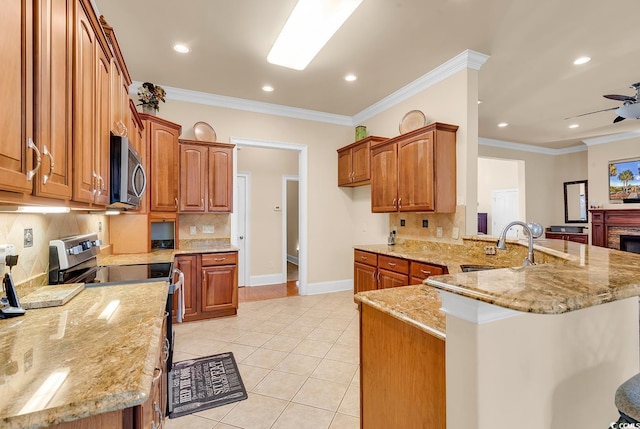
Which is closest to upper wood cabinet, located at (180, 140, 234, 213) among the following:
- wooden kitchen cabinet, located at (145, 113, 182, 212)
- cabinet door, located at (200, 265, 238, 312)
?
wooden kitchen cabinet, located at (145, 113, 182, 212)

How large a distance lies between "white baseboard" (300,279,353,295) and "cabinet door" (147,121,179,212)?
239 centimetres

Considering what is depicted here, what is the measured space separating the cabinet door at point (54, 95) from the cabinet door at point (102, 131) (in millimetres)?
355

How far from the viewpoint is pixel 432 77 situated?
11.9ft

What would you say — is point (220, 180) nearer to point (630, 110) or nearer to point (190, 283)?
point (190, 283)

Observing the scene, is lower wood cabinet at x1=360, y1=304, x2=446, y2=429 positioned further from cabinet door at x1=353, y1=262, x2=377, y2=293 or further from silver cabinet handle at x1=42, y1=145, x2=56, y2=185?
cabinet door at x1=353, y1=262, x2=377, y2=293

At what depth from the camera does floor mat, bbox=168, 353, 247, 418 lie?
2117 millimetres

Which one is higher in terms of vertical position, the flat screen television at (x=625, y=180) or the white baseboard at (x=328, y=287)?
the flat screen television at (x=625, y=180)

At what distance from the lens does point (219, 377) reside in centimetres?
246

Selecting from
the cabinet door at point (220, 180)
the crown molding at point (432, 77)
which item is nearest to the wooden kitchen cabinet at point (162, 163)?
the cabinet door at point (220, 180)

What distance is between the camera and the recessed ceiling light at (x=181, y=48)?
305 cm

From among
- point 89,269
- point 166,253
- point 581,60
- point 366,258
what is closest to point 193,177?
point 166,253

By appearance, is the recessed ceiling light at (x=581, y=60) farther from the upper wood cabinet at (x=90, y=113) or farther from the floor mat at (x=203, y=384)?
the floor mat at (x=203, y=384)

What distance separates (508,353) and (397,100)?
13.0 feet

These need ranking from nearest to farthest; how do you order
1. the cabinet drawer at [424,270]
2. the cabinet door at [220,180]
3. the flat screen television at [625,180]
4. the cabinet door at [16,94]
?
the cabinet door at [16,94], the cabinet drawer at [424,270], the cabinet door at [220,180], the flat screen television at [625,180]
